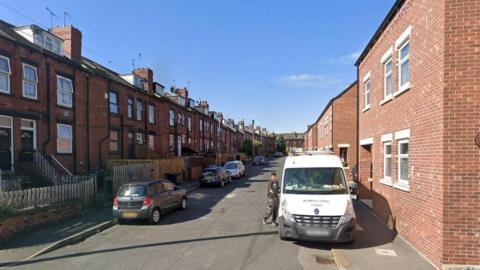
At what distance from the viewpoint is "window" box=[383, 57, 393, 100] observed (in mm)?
9994

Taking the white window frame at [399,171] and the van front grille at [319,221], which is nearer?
the van front grille at [319,221]

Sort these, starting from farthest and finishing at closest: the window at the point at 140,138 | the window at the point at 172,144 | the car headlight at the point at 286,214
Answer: the window at the point at 172,144
the window at the point at 140,138
the car headlight at the point at 286,214

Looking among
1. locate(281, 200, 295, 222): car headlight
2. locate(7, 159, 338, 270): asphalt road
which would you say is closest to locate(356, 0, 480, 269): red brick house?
locate(7, 159, 338, 270): asphalt road

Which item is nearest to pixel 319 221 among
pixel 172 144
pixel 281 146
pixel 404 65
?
pixel 404 65

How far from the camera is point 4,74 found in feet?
43.0

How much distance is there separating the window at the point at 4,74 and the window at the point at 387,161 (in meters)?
15.2

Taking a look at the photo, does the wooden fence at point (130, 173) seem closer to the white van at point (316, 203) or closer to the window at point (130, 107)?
the window at point (130, 107)

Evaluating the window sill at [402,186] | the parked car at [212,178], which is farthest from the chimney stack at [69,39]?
the window sill at [402,186]

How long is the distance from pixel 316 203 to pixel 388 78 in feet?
17.8

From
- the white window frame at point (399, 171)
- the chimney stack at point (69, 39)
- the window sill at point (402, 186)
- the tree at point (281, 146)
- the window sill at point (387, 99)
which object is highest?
the chimney stack at point (69, 39)

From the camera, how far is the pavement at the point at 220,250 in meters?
6.69

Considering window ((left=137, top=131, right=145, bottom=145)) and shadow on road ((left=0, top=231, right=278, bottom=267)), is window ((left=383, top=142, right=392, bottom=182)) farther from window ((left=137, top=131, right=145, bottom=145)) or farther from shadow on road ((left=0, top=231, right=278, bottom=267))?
window ((left=137, top=131, right=145, bottom=145))

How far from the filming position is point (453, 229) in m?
6.00

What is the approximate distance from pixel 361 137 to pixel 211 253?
1007 cm
